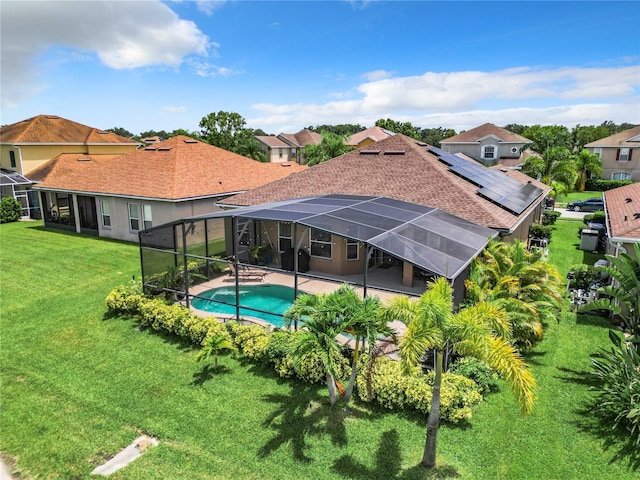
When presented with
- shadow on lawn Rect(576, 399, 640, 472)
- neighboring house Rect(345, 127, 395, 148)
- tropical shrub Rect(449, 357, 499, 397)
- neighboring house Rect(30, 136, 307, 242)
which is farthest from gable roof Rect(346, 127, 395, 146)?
shadow on lawn Rect(576, 399, 640, 472)

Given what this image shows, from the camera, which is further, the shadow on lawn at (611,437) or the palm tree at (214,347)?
the palm tree at (214,347)

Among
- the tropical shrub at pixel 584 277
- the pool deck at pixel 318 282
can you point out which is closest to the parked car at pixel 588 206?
the tropical shrub at pixel 584 277

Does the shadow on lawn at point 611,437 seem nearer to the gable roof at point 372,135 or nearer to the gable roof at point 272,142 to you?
the gable roof at point 372,135

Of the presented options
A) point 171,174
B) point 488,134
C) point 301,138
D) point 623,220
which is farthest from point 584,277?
point 301,138

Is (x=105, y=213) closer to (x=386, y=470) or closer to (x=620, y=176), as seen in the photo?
(x=386, y=470)

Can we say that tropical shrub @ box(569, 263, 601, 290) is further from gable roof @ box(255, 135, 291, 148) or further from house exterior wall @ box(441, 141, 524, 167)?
gable roof @ box(255, 135, 291, 148)

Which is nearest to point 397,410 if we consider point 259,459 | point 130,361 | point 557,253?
point 259,459

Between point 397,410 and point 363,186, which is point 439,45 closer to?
point 363,186
